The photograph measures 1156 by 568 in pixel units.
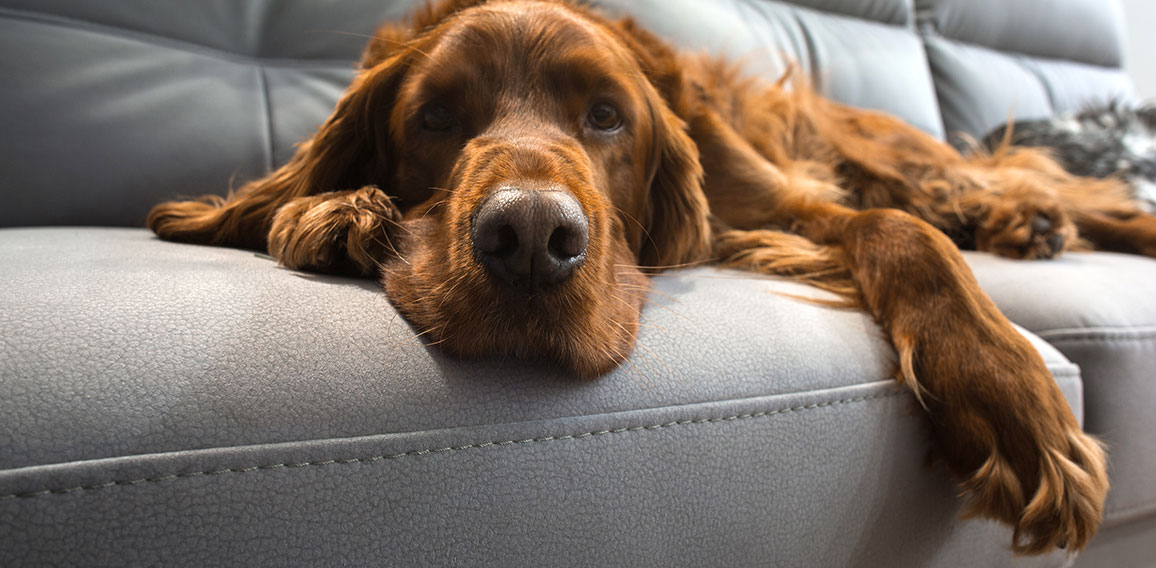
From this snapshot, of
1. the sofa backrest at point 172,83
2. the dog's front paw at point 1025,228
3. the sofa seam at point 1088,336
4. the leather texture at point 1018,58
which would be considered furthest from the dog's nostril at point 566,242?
the leather texture at point 1018,58

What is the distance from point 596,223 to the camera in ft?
3.12

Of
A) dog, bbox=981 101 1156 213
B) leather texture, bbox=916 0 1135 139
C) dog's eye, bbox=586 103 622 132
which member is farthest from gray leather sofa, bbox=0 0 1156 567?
leather texture, bbox=916 0 1135 139

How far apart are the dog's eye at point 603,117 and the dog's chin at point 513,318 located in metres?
0.41

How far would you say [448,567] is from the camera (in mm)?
658

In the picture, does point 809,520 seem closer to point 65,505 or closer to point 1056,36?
point 65,505

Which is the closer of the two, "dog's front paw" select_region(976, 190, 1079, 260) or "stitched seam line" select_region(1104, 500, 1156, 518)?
"stitched seam line" select_region(1104, 500, 1156, 518)

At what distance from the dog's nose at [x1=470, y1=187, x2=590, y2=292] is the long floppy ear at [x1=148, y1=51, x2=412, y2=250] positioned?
1.95 feet

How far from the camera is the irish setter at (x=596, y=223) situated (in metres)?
0.80

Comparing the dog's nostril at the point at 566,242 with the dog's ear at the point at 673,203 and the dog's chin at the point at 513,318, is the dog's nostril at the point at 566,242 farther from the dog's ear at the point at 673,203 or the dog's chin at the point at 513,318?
the dog's ear at the point at 673,203

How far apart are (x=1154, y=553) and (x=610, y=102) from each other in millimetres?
1511

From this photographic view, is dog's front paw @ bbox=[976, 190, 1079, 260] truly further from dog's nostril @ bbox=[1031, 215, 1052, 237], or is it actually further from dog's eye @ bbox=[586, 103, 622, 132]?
dog's eye @ bbox=[586, 103, 622, 132]

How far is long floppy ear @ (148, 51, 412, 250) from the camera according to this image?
1.28 m

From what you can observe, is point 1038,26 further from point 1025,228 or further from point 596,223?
point 596,223

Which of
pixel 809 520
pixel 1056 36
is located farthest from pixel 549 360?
pixel 1056 36
